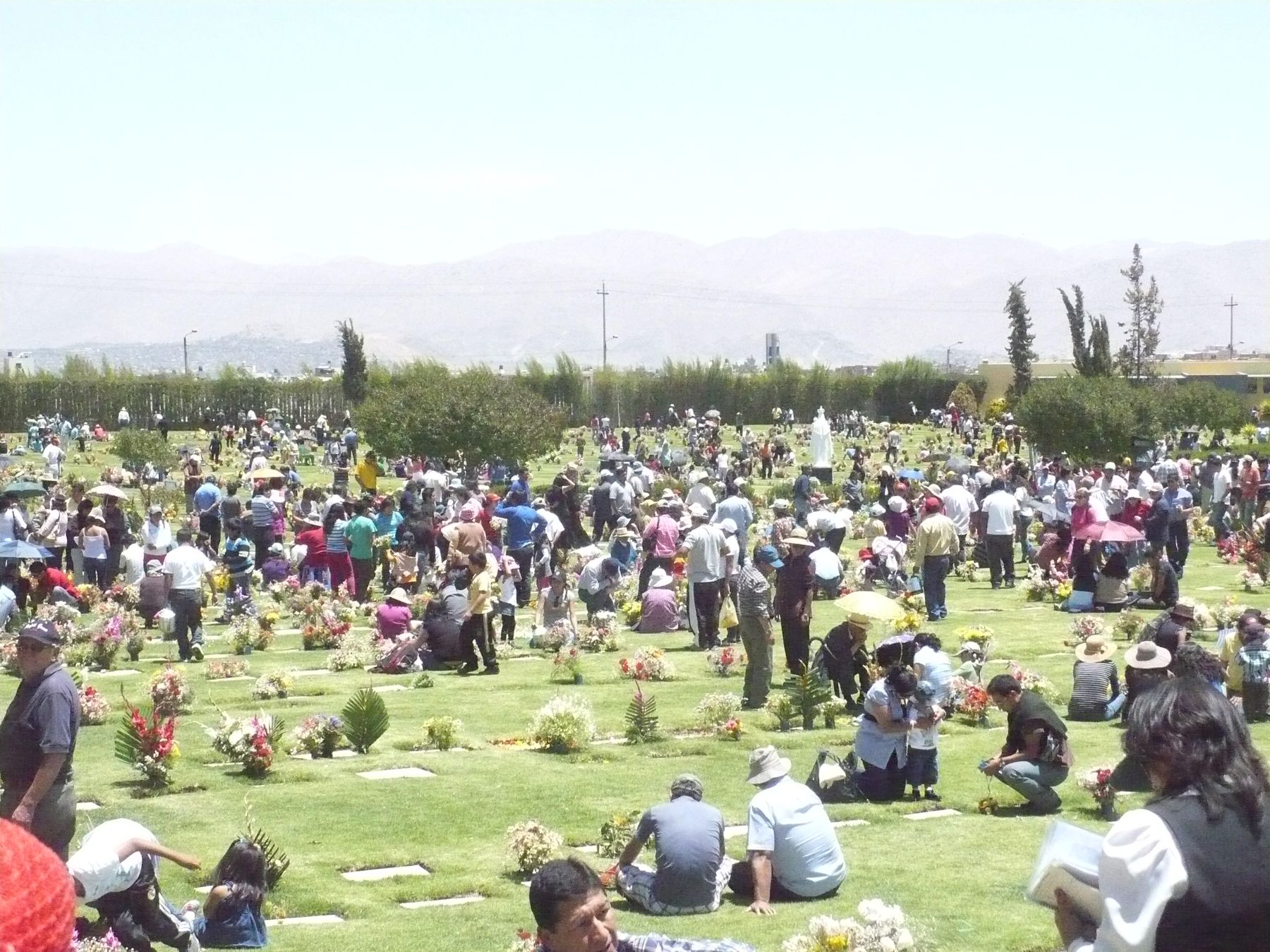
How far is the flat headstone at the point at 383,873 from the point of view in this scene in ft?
29.2

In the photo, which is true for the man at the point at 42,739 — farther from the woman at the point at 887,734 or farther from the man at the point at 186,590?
the man at the point at 186,590

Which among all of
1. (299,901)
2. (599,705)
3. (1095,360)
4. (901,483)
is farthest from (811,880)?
(1095,360)

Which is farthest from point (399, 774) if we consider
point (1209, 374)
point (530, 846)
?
point (1209, 374)

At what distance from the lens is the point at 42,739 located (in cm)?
677

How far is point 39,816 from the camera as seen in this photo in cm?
678

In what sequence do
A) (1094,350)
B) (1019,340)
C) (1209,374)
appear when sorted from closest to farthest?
1. (1094,350)
2. (1019,340)
3. (1209,374)

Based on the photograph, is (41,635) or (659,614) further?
(659,614)

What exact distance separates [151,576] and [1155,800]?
16705 millimetres

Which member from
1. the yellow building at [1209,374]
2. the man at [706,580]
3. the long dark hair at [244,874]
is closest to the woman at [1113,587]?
the man at [706,580]

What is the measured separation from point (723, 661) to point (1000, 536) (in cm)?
764

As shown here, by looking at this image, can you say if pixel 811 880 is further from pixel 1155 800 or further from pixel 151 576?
pixel 151 576

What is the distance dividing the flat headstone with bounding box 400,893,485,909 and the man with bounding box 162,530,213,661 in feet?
27.3

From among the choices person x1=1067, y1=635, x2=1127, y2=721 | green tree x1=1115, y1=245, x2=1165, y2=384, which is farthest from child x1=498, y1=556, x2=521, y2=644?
green tree x1=1115, y1=245, x2=1165, y2=384

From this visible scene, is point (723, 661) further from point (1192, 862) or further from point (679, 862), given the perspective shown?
point (1192, 862)
